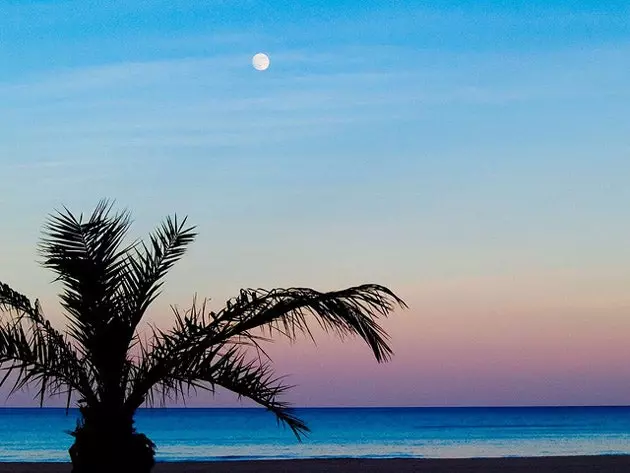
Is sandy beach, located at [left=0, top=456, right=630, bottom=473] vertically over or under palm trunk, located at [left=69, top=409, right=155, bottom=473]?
over

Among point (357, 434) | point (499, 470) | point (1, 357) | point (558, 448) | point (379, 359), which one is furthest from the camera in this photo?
point (357, 434)

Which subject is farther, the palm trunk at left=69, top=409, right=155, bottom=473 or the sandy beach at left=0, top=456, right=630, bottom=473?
the sandy beach at left=0, top=456, right=630, bottom=473

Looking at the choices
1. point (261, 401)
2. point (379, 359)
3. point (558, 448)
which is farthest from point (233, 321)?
point (558, 448)

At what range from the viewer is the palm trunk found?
1184 cm

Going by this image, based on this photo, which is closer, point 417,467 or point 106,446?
point 106,446

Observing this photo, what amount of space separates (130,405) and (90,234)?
84.5 inches

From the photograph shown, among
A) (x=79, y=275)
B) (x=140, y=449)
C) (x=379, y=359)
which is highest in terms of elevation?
(x=79, y=275)

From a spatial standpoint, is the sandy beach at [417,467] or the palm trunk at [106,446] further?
the sandy beach at [417,467]

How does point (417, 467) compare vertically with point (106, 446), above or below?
above

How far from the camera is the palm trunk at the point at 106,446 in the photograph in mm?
11836

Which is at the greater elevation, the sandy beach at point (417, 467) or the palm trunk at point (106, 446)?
the sandy beach at point (417, 467)

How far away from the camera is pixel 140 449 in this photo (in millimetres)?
12047

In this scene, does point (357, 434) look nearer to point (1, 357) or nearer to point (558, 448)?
point (558, 448)

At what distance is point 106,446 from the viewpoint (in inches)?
466
